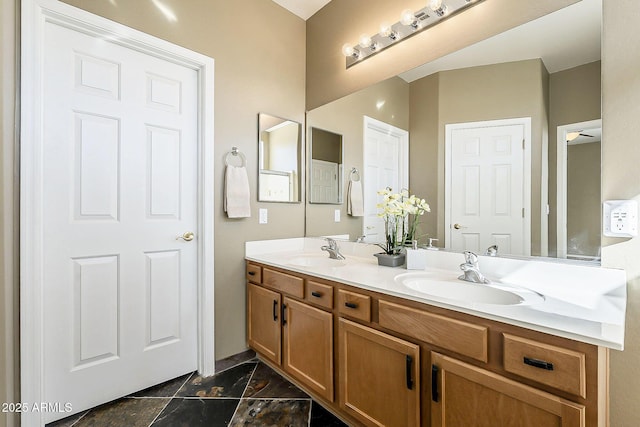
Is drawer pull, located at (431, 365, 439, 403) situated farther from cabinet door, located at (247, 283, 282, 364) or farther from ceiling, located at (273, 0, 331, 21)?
ceiling, located at (273, 0, 331, 21)

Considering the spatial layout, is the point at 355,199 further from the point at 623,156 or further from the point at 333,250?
the point at 623,156

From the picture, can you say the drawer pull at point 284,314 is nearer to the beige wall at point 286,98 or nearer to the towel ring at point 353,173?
the beige wall at point 286,98

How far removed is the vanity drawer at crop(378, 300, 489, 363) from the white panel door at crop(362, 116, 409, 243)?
776 mm

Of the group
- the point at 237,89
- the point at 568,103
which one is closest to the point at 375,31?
the point at 237,89

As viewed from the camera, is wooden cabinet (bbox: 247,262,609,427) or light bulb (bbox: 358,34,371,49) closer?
wooden cabinet (bbox: 247,262,609,427)

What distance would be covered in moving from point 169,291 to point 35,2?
164 centimetres

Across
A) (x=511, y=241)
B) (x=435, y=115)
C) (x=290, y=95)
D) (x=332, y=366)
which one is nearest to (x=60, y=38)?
(x=290, y=95)

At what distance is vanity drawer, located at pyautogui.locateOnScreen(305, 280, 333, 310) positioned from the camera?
1474mm

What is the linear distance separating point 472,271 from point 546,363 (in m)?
0.53

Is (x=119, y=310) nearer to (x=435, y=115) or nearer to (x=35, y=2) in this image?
(x=35, y=2)

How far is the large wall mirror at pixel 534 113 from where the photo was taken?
3.90 ft

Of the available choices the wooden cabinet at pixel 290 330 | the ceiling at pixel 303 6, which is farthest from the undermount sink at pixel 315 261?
the ceiling at pixel 303 6

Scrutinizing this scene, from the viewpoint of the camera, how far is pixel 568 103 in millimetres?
1253

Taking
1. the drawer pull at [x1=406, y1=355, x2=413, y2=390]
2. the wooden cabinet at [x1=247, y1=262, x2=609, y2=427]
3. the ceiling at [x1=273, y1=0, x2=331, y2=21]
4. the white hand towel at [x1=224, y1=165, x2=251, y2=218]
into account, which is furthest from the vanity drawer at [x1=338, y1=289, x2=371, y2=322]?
the ceiling at [x1=273, y1=0, x2=331, y2=21]
